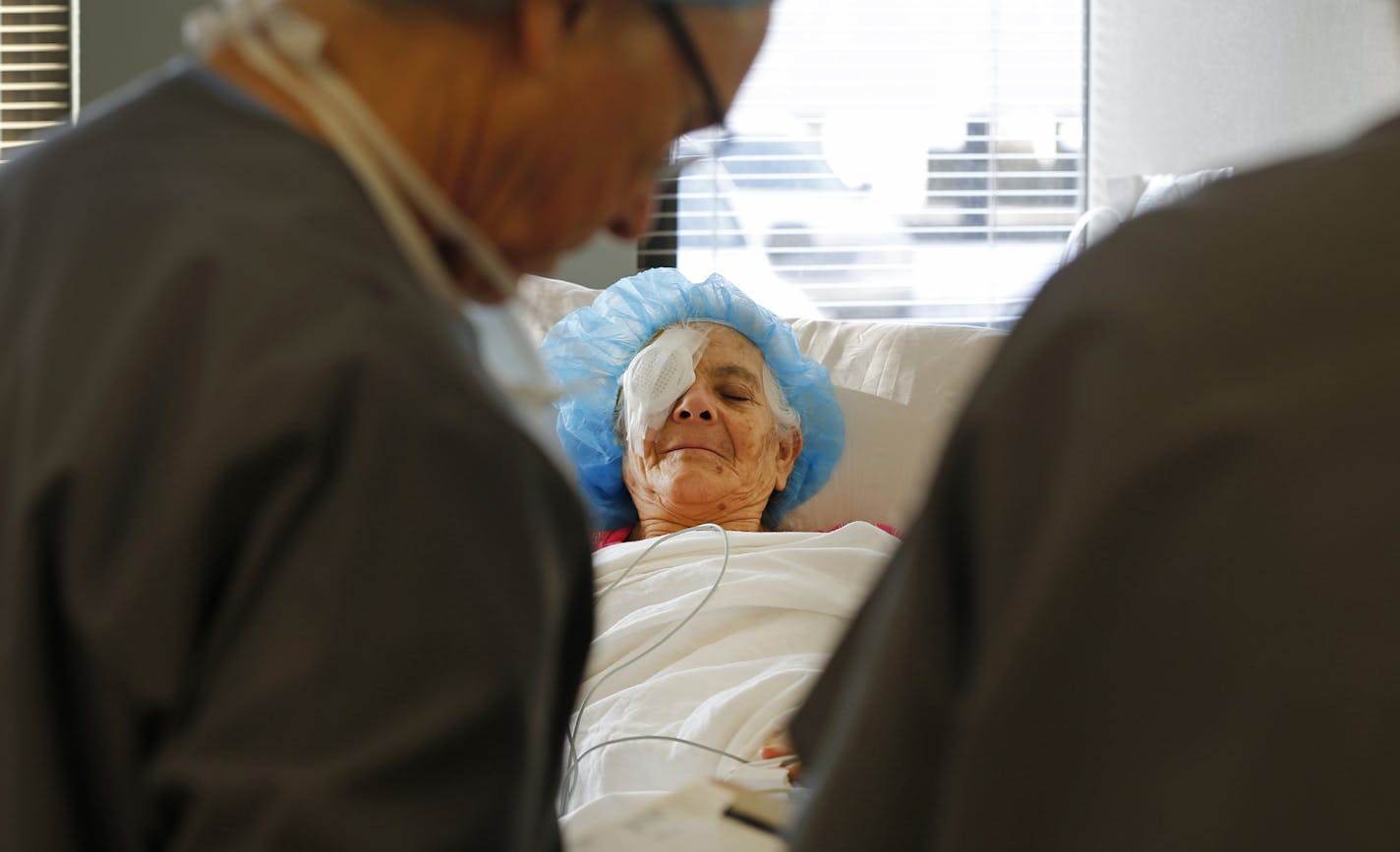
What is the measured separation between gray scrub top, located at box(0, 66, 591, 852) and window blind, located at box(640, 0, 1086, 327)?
3.25m

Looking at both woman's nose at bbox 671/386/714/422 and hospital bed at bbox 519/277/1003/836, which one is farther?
woman's nose at bbox 671/386/714/422

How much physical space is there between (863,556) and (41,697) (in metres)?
1.54

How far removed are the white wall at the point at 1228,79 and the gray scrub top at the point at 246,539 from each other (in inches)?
64.9

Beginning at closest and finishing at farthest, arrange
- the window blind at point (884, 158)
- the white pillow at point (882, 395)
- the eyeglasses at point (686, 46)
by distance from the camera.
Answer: the eyeglasses at point (686, 46) → the white pillow at point (882, 395) → the window blind at point (884, 158)

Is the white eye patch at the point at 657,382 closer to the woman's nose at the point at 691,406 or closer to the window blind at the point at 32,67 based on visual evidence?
the woman's nose at the point at 691,406

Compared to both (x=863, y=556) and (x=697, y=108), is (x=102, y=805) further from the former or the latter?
(x=863, y=556)

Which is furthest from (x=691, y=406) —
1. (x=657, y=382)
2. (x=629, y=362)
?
(x=629, y=362)

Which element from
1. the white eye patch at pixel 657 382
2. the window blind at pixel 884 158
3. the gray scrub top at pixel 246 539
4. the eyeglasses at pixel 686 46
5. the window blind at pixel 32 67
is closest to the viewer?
the gray scrub top at pixel 246 539

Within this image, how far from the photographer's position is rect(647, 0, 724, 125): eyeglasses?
728mm

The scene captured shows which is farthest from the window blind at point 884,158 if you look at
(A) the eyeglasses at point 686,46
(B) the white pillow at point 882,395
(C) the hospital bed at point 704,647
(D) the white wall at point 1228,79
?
(A) the eyeglasses at point 686,46

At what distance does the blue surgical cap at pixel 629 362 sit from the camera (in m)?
2.61

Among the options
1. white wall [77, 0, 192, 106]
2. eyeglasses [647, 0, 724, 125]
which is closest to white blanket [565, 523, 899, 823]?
eyeglasses [647, 0, 724, 125]

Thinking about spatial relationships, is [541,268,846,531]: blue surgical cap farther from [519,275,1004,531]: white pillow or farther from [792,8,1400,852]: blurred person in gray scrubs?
[792,8,1400,852]: blurred person in gray scrubs

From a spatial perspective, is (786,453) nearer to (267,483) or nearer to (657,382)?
(657,382)
